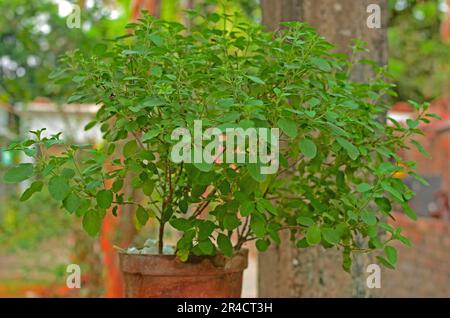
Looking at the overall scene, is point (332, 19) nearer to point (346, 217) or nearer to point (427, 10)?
point (346, 217)

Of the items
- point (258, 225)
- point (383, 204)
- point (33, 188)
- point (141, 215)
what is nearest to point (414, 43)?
point (383, 204)

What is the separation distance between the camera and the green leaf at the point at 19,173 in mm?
1518

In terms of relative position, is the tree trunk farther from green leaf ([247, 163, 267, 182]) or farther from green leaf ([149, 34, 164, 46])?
green leaf ([247, 163, 267, 182])

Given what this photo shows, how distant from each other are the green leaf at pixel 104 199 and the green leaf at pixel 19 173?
0.17m

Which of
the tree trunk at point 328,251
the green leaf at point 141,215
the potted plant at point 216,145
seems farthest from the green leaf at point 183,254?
the tree trunk at point 328,251

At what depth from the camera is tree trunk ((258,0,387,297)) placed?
2500mm

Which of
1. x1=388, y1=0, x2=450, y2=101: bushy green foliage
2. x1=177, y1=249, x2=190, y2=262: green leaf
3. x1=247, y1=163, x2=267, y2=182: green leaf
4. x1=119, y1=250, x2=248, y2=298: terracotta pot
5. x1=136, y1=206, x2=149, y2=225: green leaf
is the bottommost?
x1=119, y1=250, x2=248, y2=298: terracotta pot

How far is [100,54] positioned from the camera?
1840 mm

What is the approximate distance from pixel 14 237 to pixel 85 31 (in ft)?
6.39

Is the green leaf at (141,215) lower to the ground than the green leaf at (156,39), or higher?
lower

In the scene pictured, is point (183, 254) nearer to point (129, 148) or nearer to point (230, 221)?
point (230, 221)

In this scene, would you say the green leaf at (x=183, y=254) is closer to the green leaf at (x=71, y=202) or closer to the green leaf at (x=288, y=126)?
the green leaf at (x=71, y=202)

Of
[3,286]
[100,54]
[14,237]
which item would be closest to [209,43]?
[100,54]

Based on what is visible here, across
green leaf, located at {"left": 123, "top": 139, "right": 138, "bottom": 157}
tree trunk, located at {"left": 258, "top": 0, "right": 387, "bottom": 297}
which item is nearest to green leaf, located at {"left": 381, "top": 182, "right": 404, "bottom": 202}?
green leaf, located at {"left": 123, "top": 139, "right": 138, "bottom": 157}
